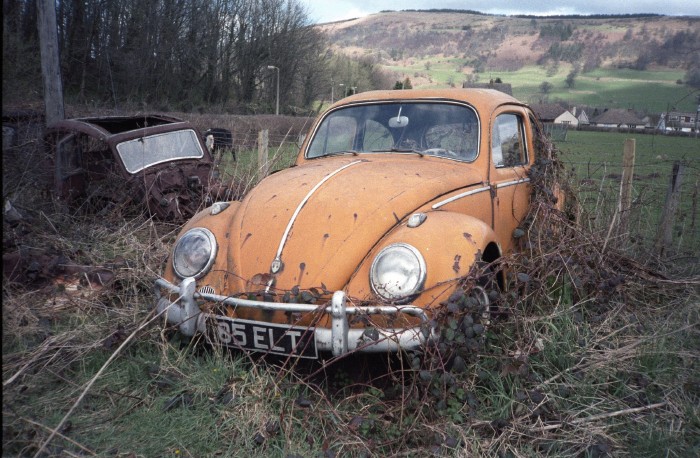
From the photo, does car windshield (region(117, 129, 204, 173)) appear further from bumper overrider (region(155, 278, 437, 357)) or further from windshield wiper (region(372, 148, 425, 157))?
bumper overrider (region(155, 278, 437, 357))

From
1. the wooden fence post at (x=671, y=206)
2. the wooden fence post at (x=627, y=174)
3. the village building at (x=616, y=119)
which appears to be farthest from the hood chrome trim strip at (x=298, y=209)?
the village building at (x=616, y=119)

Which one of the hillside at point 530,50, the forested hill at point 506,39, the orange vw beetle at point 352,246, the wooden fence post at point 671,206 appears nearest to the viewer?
the orange vw beetle at point 352,246

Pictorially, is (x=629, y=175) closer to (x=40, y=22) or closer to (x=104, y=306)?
(x=104, y=306)

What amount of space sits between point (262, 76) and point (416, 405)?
1627 inches

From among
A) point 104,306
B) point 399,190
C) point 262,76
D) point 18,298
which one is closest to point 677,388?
point 399,190

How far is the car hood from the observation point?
301 centimetres

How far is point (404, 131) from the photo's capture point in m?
4.28

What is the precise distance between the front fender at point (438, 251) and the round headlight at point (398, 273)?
4cm

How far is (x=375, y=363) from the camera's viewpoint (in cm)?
316

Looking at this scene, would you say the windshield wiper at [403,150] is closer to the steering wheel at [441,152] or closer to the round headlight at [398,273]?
the steering wheel at [441,152]

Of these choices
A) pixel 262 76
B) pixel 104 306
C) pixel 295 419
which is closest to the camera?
pixel 295 419

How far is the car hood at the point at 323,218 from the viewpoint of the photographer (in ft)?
9.87

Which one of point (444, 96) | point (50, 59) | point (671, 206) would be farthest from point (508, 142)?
point (50, 59)

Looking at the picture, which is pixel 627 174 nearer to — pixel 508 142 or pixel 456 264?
pixel 508 142
